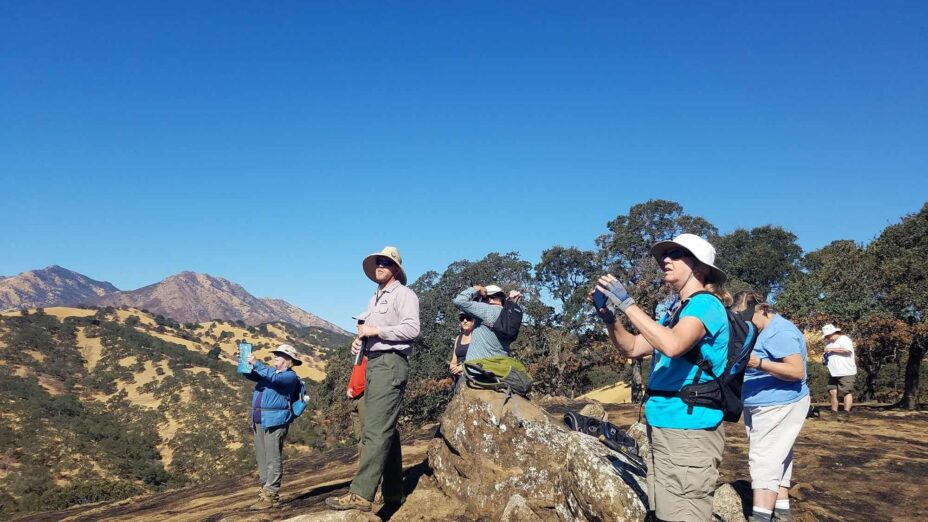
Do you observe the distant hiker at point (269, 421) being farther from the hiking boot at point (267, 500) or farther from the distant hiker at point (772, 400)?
the distant hiker at point (772, 400)

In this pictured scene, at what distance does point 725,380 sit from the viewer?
285 centimetres

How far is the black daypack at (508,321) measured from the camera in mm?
5836

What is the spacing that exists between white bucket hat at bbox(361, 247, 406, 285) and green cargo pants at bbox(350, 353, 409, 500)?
843 mm

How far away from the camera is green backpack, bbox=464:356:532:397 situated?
17.8 ft

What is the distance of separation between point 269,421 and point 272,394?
290mm

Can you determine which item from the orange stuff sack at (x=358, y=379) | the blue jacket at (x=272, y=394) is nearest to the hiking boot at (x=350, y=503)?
the orange stuff sack at (x=358, y=379)

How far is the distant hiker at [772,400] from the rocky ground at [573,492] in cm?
138

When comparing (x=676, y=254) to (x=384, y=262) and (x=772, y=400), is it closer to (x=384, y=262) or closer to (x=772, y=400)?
(x=772, y=400)

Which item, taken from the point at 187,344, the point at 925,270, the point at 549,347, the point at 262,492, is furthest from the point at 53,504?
the point at 187,344

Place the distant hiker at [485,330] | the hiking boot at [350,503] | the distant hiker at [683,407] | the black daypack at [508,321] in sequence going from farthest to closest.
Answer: the distant hiker at [485,330] < the black daypack at [508,321] < the hiking boot at [350,503] < the distant hiker at [683,407]

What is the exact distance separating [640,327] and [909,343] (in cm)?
1519

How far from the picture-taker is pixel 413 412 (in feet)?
75.9

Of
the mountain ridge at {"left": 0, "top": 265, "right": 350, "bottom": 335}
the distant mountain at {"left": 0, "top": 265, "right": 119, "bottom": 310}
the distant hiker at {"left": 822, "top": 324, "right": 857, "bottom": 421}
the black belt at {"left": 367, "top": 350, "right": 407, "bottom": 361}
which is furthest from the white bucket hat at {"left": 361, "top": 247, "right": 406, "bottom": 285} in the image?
the distant mountain at {"left": 0, "top": 265, "right": 119, "bottom": 310}

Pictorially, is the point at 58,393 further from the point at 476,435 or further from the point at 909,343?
the point at 909,343
